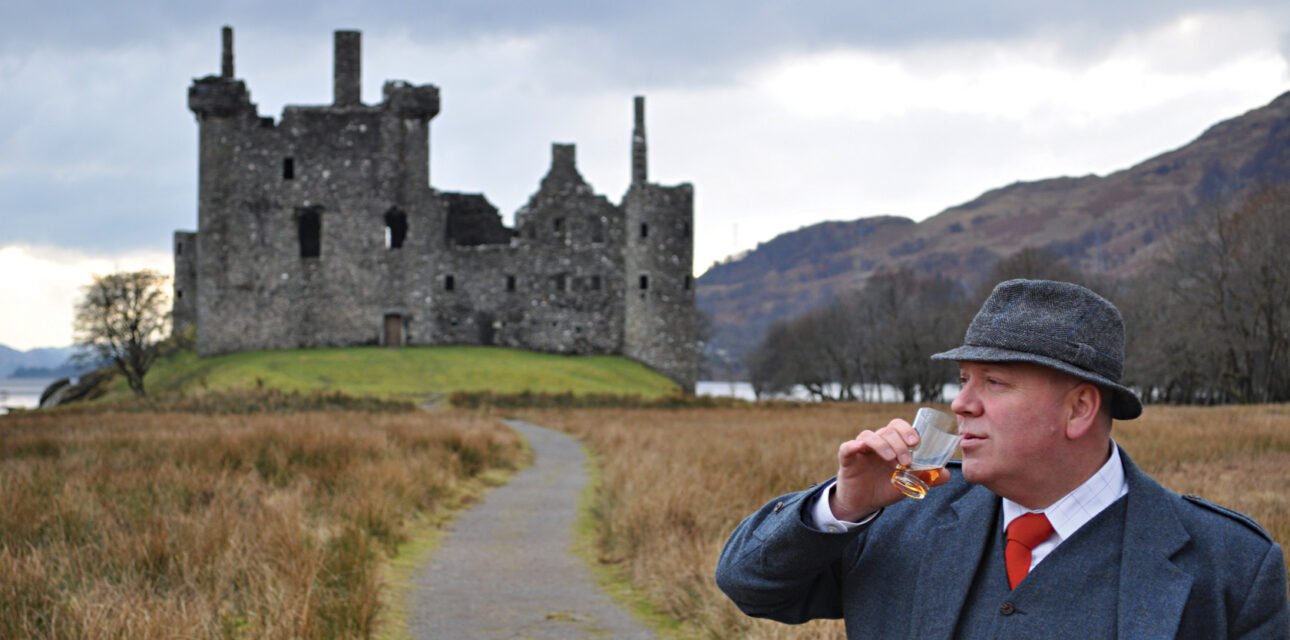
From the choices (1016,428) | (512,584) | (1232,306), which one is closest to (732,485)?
(512,584)

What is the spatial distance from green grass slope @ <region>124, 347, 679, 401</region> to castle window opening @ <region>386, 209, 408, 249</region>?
522 centimetres

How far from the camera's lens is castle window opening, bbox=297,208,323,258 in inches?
1828

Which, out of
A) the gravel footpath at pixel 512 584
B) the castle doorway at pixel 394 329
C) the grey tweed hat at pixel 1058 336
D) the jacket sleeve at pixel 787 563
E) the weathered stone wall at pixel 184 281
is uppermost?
the weathered stone wall at pixel 184 281

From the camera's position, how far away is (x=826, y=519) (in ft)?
8.48

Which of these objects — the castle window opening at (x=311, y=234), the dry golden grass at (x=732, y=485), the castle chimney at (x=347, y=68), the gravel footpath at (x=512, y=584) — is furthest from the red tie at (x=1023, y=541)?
the castle window opening at (x=311, y=234)

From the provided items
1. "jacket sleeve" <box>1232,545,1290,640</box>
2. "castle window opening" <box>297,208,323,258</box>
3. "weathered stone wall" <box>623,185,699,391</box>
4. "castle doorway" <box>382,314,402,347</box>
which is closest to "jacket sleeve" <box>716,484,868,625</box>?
"jacket sleeve" <box>1232,545,1290,640</box>

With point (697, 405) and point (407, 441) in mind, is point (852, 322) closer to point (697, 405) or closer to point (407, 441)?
point (697, 405)

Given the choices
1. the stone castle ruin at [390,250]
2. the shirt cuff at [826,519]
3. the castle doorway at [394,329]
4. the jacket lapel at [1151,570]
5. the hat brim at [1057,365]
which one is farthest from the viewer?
the castle doorway at [394,329]

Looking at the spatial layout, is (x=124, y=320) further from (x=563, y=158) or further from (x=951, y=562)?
(x=951, y=562)

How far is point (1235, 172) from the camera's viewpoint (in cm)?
18775

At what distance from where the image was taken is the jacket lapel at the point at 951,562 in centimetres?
246

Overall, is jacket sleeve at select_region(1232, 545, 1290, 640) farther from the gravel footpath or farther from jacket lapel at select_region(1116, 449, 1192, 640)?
the gravel footpath

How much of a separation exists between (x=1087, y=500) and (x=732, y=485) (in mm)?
7510

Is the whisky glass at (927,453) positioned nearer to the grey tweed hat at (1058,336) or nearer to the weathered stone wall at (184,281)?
the grey tweed hat at (1058,336)
